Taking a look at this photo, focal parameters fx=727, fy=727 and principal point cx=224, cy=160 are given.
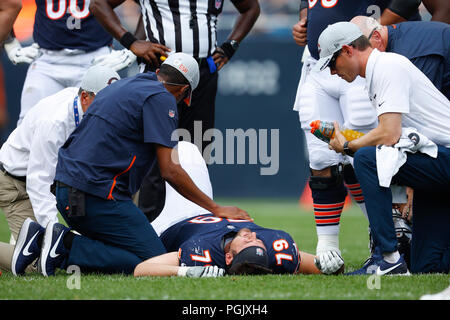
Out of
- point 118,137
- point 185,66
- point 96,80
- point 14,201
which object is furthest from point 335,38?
point 14,201

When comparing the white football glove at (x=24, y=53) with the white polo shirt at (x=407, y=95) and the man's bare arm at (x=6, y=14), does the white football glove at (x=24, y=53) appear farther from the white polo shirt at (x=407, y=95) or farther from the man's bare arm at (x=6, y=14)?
the white polo shirt at (x=407, y=95)

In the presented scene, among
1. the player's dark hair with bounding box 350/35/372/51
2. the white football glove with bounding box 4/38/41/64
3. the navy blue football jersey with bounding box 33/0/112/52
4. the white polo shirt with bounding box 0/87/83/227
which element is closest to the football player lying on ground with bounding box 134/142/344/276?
the white polo shirt with bounding box 0/87/83/227

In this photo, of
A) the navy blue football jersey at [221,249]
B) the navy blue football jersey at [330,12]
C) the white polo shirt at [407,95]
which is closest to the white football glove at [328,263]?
the navy blue football jersey at [221,249]

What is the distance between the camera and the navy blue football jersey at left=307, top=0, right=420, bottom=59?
4906 mm

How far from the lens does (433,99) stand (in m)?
3.96

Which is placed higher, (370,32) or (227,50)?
(370,32)

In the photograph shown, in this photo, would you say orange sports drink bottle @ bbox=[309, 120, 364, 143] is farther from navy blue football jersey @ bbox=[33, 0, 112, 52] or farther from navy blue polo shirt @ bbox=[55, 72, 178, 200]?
navy blue football jersey @ bbox=[33, 0, 112, 52]

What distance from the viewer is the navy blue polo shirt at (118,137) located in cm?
409

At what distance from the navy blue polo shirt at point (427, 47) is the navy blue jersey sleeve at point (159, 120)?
1.40m

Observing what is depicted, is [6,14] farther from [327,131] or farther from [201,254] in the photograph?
[327,131]
